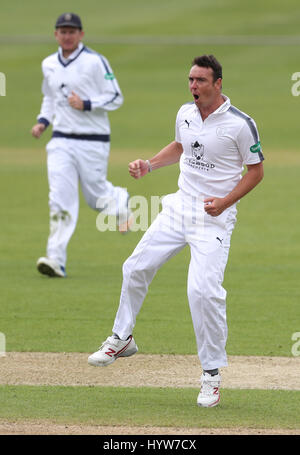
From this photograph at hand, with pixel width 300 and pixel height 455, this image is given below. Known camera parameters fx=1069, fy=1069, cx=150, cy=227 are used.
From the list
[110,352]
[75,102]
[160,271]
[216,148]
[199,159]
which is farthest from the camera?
[160,271]

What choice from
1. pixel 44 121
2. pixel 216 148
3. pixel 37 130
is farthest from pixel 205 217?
pixel 44 121

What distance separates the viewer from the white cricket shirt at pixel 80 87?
42.1ft

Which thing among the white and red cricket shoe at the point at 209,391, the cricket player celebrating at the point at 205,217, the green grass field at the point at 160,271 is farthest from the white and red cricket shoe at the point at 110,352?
the white and red cricket shoe at the point at 209,391

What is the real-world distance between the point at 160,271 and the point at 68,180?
1812mm

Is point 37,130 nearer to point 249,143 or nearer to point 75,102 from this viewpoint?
point 75,102

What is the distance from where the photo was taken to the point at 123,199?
13.6 meters

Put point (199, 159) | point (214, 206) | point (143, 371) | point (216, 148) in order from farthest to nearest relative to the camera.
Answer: point (143, 371) < point (199, 159) < point (216, 148) < point (214, 206)

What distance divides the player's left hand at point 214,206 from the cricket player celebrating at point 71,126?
5.19 meters

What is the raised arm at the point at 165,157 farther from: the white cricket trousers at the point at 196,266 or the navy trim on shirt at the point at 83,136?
the navy trim on shirt at the point at 83,136

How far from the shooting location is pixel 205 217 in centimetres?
766

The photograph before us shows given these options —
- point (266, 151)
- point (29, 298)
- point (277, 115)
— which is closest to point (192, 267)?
point (29, 298)

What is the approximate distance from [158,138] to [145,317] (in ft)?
76.2

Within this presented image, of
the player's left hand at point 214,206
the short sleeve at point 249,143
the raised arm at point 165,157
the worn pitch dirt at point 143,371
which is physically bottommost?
the worn pitch dirt at point 143,371

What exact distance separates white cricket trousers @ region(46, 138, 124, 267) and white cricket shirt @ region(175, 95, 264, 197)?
193 inches
